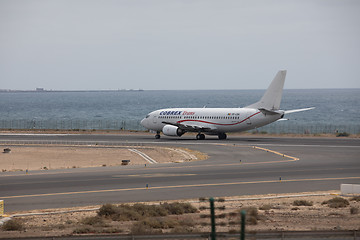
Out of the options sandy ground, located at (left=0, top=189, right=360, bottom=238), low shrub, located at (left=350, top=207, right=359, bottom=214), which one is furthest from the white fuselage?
low shrub, located at (left=350, top=207, right=359, bottom=214)

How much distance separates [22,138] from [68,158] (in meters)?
23.9

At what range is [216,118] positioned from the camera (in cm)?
7131

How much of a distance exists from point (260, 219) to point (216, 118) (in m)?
48.2

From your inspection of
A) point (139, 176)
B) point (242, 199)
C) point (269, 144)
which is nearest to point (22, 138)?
point (269, 144)

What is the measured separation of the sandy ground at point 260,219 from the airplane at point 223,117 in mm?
38687

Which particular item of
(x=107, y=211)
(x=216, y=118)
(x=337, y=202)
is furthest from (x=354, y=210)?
(x=216, y=118)

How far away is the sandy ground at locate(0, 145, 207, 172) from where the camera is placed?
2020 inches

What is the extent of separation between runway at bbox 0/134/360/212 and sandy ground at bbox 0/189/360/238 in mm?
3120

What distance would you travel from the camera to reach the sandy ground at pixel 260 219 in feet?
70.3

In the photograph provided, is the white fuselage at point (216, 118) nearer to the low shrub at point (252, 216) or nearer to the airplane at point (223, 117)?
the airplane at point (223, 117)

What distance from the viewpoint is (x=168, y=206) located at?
25.8 metres

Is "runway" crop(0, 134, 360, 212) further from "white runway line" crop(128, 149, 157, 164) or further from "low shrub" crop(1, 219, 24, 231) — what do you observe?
"white runway line" crop(128, 149, 157, 164)

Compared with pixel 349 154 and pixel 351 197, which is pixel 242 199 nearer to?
pixel 351 197

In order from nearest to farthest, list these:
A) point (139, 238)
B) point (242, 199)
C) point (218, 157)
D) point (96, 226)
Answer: point (139, 238) → point (96, 226) → point (242, 199) → point (218, 157)
